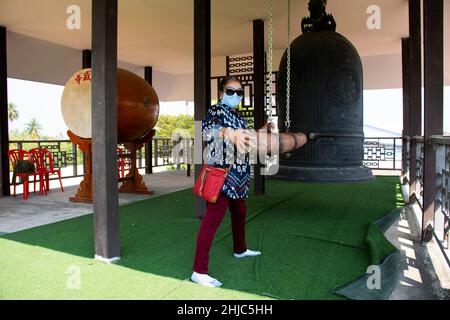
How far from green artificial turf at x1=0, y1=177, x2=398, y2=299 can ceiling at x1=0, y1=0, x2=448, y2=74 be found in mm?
A: 2927

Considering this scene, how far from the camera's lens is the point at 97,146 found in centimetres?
276

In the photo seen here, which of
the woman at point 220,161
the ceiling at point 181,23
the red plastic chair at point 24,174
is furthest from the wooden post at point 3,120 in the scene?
the woman at point 220,161

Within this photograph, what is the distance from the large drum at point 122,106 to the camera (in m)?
5.16

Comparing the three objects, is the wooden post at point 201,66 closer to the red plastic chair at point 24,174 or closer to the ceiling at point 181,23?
the ceiling at point 181,23

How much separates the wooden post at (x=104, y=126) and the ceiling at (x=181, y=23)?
9.17 feet

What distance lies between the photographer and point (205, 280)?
2270mm

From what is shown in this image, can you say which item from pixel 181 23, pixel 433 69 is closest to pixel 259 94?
pixel 181 23

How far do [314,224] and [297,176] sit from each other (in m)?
2.33

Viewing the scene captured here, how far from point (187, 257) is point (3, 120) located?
15.2 feet

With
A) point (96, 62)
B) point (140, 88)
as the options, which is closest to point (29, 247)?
point (96, 62)

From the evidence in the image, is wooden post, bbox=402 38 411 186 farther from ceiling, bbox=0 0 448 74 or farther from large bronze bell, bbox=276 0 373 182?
large bronze bell, bbox=276 0 373 182

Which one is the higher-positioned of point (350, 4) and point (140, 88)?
point (350, 4)
